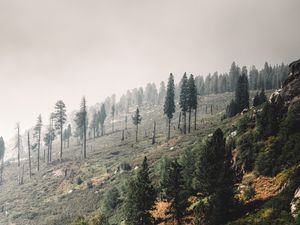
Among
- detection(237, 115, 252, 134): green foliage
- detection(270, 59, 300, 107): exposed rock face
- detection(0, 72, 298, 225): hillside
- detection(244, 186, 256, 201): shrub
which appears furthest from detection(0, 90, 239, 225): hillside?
detection(244, 186, 256, 201): shrub

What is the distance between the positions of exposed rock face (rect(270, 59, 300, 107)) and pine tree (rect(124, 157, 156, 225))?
19.7 meters

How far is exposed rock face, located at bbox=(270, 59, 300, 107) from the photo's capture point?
41784mm

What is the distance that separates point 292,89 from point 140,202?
24.0 m

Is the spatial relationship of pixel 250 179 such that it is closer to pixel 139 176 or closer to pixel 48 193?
pixel 139 176

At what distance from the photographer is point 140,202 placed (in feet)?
105

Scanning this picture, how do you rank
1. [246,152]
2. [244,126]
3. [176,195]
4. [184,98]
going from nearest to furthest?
[176,195] → [246,152] → [244,126] → [184,98]

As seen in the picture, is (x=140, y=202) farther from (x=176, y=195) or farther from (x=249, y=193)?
(x=249, y=193)

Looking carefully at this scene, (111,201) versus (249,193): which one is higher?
(249,193)

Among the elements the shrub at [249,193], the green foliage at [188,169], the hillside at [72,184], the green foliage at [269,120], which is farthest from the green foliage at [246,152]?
the hillside at [72,184]

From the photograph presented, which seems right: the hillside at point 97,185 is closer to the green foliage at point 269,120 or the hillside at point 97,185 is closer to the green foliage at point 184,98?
the green foliage at point 269,120

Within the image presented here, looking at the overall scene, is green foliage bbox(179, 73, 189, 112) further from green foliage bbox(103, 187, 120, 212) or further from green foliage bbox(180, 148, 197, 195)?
green foliage bbox(180, 148, 197, 195)

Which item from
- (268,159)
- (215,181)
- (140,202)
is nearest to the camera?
(215,181)

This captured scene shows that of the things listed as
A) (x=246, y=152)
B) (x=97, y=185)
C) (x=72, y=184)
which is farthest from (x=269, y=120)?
(x=72, y=184)

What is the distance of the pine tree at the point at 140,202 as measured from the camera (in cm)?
3128
